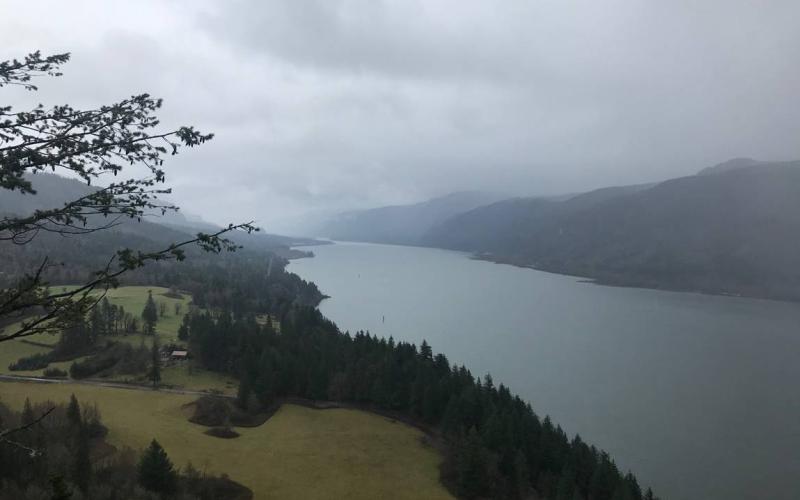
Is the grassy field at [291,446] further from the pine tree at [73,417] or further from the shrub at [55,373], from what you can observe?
the pine tree at [73,417]

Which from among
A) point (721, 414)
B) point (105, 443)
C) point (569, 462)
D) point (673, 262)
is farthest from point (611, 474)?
point (673, 262)

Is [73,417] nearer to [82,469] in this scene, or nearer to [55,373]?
[82,469]

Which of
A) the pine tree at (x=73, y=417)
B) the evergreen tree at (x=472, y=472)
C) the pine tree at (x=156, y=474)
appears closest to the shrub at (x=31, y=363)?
the pine tree at (x=73, y=417)

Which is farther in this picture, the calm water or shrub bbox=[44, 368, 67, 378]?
shrub bbox=[44, 368, 67, 378]

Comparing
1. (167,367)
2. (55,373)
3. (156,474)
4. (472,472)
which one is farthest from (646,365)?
(55,373)

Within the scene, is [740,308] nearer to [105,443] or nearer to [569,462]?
[569,462]

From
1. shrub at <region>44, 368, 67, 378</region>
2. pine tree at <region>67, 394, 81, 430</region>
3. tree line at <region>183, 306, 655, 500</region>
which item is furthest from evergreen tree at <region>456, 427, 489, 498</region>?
shrub at <region>44, 368, 67, 378</region>

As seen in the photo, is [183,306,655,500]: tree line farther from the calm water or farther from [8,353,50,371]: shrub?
[8,353,50,371]: shrub
